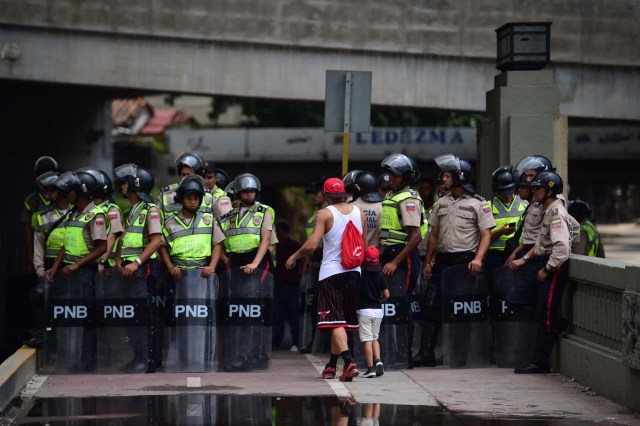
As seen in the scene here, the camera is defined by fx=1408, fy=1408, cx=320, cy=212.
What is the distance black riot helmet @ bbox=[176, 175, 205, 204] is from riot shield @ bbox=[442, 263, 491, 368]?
8.34 feet

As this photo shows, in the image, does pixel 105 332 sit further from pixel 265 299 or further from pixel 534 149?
pixel 534 149

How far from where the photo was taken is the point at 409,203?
1383 centimetres

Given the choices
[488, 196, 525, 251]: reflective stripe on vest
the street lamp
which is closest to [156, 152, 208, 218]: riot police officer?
[488, 196, 525, 251]: reflective stripe on vest

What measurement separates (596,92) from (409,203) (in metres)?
14.5

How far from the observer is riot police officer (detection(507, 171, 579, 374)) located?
1289 centimetres

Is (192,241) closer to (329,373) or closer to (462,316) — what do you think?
(329,373)

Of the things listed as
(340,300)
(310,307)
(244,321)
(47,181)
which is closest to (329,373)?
(340,300)

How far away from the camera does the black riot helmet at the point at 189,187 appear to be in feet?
45.1

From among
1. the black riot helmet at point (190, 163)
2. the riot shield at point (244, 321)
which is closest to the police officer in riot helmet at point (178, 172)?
the black riot helmet at point (190, 163)

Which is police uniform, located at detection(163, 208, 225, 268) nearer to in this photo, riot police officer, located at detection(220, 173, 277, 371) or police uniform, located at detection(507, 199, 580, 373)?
riot police officer, located at detection(220, 173, 277, 371)

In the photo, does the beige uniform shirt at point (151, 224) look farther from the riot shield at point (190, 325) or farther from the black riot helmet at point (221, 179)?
the black riot helmet at point (221, 179)

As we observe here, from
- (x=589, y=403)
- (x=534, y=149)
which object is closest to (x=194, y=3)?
(x=534, y=149)

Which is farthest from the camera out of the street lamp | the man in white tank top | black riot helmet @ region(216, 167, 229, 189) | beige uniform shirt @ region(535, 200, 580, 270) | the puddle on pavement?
black riot helmet @ region(216, 167, 229, 189)

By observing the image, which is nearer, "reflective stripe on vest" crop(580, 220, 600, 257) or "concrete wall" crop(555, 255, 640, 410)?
"concrete wall" crop(555, 255, 640, 410)
